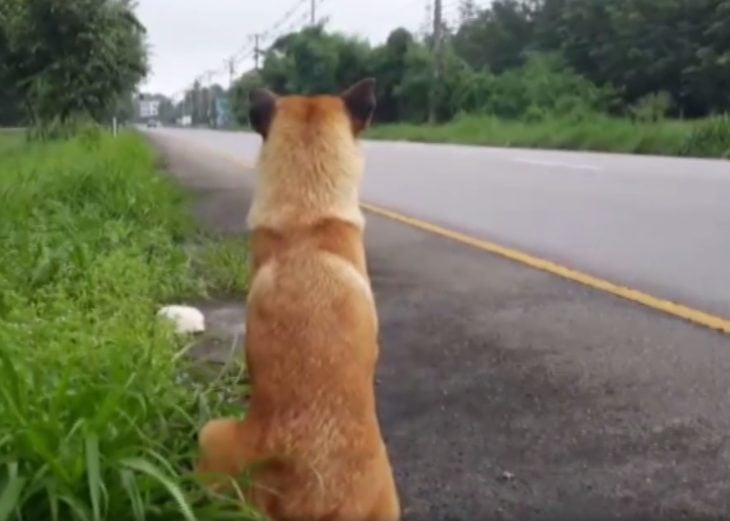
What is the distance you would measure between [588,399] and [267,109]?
167cm

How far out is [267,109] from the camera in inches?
141

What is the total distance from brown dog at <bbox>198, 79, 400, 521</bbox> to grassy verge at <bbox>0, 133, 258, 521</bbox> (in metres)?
0.17

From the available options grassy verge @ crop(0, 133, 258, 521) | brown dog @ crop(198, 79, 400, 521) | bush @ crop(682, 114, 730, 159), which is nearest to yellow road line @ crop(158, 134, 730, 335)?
grassy verge @ crop(0, 133, 258, 521)

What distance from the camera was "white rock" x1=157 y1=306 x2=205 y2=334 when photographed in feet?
18.2

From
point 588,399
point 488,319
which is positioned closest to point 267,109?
point 588,399

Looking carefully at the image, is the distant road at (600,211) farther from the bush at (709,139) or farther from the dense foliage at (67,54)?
the bush at (709,139)

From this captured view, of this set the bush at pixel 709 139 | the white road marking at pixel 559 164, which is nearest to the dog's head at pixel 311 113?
the white road marking at pixel 559 164

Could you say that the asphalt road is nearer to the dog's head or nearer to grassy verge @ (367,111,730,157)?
the dog's head

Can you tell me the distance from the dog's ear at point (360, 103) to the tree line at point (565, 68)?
30.6 meters

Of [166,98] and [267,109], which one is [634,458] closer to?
[267,109]

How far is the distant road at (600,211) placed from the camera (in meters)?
8.19

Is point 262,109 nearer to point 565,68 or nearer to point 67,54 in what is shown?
point 67,54

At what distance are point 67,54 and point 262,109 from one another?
22736mm

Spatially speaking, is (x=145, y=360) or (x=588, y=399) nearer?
(x=145, y=360)
